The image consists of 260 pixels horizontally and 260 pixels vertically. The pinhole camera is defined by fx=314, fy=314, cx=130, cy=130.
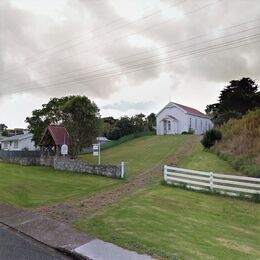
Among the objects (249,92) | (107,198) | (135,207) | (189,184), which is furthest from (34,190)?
(249,92)

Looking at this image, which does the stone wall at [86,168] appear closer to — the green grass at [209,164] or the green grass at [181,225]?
the green grass at [181,225]

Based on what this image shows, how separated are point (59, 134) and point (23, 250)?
27925 millimetres

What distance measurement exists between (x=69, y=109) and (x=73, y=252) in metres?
26.6

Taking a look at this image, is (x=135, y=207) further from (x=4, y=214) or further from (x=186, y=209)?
(x=4, y=214)

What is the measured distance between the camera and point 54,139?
3325cm

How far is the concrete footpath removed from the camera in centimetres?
646

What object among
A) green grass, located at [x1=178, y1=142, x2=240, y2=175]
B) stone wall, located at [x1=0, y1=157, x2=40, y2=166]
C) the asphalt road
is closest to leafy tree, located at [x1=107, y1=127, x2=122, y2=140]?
stone wall, located at [x1=0, y1=157, x2=40, y2=166]

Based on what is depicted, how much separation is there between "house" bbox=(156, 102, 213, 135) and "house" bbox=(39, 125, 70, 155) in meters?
23.8

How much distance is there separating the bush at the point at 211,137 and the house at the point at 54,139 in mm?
14483

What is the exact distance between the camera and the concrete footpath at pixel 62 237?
6461 mm

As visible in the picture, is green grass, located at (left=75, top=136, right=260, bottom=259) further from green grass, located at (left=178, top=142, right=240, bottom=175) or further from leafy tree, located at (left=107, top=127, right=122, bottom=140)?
leafy tree, located at (left=107, top=127, right=122, bottom=140)

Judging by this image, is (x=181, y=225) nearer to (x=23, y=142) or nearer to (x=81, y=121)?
(x=81, y=121)

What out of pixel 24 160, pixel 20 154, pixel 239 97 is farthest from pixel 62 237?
pixel 239 97

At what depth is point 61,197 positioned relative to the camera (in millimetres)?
13508
